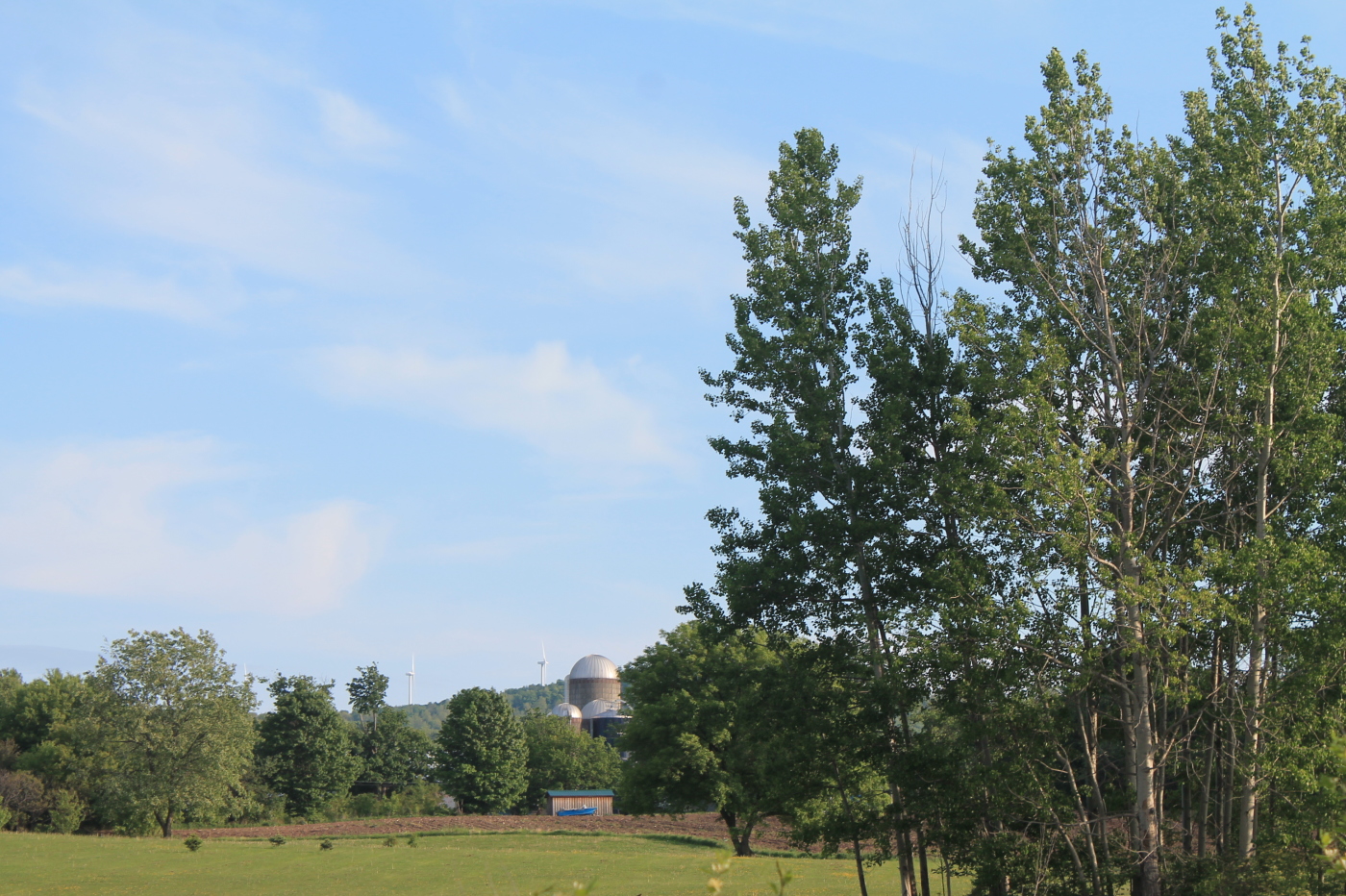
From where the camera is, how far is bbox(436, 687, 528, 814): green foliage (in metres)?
78.8

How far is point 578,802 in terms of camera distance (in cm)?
7794

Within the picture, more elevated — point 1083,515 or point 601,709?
point 1083,515

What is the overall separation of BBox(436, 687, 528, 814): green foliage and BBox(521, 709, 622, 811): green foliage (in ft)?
12.2

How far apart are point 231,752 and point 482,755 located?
92.8ft

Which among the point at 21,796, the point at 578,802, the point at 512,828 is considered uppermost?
the point at 21,796

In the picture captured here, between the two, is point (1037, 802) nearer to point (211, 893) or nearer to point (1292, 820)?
point (1292, 820)

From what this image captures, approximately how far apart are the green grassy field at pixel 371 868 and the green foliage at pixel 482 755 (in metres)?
26.9

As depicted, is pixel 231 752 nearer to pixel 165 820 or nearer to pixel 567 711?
pixel 165 820

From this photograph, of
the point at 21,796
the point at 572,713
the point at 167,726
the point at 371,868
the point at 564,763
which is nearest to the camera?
the point at 371,868

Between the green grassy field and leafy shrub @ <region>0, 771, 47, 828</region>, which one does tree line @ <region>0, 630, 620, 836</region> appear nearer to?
leafy shrub @ <region>0, 771, 47, 828</region>

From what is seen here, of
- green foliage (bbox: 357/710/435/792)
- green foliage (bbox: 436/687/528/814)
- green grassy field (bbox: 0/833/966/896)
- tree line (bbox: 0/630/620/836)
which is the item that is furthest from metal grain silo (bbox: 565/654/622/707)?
green grassy field (bbox: 0/833/966/896)

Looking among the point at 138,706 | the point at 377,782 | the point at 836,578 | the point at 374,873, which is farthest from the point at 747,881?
the point at 377,782

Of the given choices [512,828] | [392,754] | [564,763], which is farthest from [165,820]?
[564,763]

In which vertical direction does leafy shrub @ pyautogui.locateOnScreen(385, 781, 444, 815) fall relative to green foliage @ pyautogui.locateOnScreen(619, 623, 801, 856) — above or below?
below
